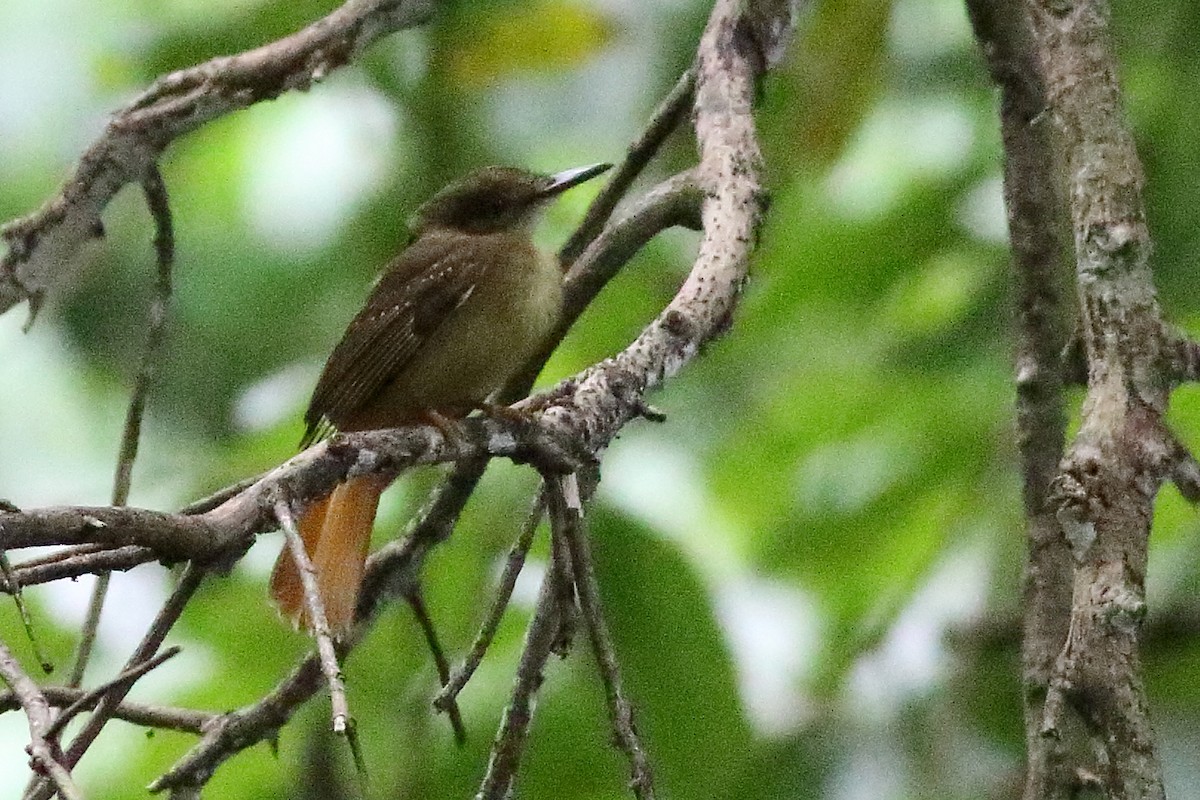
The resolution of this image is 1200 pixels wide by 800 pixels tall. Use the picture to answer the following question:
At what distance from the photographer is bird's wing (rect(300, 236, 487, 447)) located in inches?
125

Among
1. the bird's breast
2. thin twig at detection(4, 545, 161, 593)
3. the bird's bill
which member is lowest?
thin twig at detection(4, 545, 161, 593)

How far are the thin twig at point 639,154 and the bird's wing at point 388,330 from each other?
232mm

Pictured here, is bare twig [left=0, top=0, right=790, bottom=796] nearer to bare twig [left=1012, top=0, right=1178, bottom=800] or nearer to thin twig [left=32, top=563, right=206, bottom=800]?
thin twig [left=32, top=563, right=206, bottom=800]

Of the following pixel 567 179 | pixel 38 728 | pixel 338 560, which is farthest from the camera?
pixel 567 179

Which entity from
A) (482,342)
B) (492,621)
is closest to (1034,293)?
(482,342)

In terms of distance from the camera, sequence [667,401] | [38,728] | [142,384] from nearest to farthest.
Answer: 1. [38,728]
2. [142,384]
3. [667,401]

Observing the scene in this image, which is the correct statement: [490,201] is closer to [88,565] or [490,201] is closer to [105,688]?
[88,565]

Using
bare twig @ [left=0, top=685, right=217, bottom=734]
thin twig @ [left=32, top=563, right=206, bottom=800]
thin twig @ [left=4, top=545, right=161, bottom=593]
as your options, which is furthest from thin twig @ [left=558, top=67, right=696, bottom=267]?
thin twig @ [left=4, top=545, right=161, bottom=593]

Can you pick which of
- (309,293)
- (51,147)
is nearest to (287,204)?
(309,293)

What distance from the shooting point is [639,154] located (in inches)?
125

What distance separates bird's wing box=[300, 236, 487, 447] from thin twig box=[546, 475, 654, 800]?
1.13 meters

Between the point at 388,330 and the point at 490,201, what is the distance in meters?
0.55

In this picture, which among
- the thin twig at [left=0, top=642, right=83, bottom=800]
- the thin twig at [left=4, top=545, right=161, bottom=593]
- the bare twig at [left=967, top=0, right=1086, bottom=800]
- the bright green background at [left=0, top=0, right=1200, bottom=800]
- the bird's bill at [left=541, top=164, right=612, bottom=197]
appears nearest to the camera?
the thin twig at [left=0, top=642, right=83, bottom=800]

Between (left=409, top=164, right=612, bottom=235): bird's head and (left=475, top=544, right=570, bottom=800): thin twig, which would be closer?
(left=475, top=544, right=570, bottom=800): thin twig
